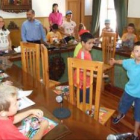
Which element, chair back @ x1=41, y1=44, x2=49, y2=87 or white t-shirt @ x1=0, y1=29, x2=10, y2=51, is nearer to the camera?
chair back @ x1=41, y1=44, x2=49, y2=87

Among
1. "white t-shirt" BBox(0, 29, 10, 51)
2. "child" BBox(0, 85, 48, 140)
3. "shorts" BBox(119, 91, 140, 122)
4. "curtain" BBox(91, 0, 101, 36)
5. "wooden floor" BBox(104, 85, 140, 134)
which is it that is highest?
"curtain" BBox(91, 0, 101, 36)

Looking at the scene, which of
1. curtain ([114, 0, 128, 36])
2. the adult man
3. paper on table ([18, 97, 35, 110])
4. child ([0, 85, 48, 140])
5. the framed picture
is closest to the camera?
child ([0, 85, 48, 140])

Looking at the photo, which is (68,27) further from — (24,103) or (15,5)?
(24,103)

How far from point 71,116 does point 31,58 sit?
1431 millimetres

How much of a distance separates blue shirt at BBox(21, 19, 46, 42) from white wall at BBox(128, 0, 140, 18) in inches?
118

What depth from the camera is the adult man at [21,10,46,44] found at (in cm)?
410

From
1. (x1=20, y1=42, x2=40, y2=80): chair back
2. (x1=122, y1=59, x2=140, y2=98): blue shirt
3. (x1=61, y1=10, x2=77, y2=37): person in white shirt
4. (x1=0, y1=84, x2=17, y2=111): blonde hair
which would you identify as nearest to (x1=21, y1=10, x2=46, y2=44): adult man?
(x1=61, y1=10, x2=77, y2=37): person in white shirt

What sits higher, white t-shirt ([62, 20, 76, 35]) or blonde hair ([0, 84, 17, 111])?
white t-shirt ([62, 20, 76, 35])

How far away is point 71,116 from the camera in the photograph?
4.63 feet

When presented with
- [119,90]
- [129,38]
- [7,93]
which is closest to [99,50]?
[129,38]

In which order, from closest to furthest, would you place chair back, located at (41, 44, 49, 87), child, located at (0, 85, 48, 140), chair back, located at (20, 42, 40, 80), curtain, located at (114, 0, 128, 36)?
child, located at (0, 85, 48, 140) < chair back, located at (41, 44, 49, 87) < chair back, located at (20, 42, 40, 80) < curtain, located at (114, 0, 128, 36)

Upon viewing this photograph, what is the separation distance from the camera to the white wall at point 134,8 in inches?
220

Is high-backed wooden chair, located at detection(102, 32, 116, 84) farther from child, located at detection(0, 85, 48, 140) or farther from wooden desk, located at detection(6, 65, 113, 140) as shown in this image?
child, located at detection(0, 85, 48, 140)

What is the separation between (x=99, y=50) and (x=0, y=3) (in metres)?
3.49
